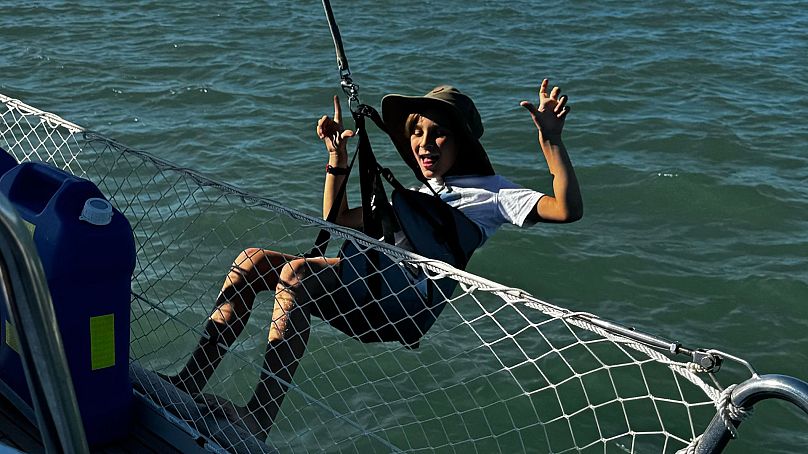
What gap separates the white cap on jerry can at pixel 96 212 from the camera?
3.10 meters

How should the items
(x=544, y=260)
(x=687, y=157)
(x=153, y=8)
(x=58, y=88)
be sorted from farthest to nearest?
(x=153, y=8) → (x=58, y=88) → (x=687, y=157) → (x=544, y=260)

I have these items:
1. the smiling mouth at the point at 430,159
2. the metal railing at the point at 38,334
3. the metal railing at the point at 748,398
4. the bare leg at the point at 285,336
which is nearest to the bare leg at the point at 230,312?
the bare leg at the point at 285,336

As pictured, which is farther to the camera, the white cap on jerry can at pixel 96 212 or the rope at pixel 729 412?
the white cap on jerry can at pixel 96 212

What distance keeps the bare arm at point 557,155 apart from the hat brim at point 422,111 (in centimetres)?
34

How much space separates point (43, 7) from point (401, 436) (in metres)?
9.09

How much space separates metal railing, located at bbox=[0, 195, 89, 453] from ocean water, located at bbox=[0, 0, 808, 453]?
3.53 m

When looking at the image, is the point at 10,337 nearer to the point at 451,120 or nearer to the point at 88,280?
the point at 88,280

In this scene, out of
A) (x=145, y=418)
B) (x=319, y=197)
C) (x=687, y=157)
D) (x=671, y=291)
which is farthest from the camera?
(x=687, y=157)

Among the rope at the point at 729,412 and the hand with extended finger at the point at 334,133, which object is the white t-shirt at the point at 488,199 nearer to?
the hand with extended finger at the point at 334,133

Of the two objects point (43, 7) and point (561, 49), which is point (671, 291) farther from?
point (43, 7)

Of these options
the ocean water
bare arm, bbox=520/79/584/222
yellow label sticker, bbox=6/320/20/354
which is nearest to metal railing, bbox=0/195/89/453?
yellow label sticker, bbox=6/320/20/354

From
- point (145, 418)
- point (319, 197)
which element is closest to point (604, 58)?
point (319, 197)

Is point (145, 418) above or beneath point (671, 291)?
above

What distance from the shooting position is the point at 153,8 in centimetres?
1198
